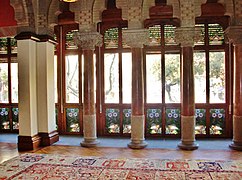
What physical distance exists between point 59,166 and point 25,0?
4066 mm

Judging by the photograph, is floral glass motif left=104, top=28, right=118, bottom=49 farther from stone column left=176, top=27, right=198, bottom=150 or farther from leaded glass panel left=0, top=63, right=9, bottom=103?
leaded glass panel left=0, top=63, right=9, bottom=103

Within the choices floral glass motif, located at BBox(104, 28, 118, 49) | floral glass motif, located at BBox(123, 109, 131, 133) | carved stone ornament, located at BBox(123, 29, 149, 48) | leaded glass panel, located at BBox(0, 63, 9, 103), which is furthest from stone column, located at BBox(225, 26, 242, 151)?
leaded glass panel, located at BBox(0, 63, 9, 103)

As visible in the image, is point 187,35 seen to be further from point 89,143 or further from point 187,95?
point 89,143

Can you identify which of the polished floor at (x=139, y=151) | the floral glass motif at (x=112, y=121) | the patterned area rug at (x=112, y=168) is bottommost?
the patterned area rug at (x=112, y=168)

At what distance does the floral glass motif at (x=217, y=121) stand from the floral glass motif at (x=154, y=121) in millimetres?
1439

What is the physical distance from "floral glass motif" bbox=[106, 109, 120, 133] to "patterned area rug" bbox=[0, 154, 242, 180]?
2.44 meters

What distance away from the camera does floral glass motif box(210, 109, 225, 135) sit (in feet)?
26.5

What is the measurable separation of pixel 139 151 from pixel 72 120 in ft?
9.33

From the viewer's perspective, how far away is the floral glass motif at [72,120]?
8750mm

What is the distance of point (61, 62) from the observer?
8750 millimetres

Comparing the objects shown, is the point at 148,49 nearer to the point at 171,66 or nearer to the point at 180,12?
the point at 171,66

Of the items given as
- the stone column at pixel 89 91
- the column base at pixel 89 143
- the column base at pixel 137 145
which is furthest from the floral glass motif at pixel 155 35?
the column base at pixel 89 143

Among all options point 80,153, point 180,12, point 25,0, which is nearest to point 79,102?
point 80,153

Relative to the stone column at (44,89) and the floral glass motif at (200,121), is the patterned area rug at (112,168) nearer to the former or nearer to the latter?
the stone column at (44,89)
